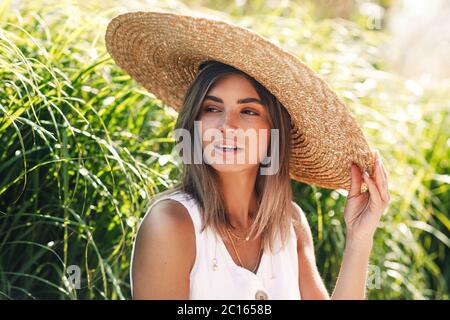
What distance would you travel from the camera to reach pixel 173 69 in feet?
9.20

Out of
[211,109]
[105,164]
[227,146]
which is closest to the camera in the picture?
[227,146]

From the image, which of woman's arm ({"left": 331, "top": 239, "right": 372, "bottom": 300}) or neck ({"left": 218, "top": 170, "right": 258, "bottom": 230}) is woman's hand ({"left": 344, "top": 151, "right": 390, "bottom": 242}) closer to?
woman's arm ({"left": 331, "top": 239, "right": 372, "bottom": 300})

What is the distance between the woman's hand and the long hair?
0.78 feet

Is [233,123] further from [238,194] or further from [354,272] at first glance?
[354,272]

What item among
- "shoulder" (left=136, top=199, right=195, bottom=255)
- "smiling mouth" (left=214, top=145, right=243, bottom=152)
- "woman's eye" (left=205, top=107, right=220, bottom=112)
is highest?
"woman's eye" (left=205, top=107, right=220, bottom=112)

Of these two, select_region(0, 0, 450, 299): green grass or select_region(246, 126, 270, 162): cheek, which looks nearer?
select_region(246, 126, 270, 162): cheek

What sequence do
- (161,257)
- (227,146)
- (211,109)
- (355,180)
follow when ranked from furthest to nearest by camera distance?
(355,180)
(211,109)
(227,146)
(161,257)

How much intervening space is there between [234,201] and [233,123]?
0.34 meters

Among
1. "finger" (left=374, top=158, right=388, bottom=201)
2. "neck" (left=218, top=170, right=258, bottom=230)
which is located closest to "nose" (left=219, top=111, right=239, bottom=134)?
"neck" (left=218, top=170, right=258, bottom=230)

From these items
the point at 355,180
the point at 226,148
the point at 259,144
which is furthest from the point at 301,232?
the point at 226,148

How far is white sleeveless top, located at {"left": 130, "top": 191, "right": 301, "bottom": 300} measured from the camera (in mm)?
2453

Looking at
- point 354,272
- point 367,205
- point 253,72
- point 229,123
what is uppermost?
point 253,72

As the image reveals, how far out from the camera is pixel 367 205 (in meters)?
Answer: 2.62
